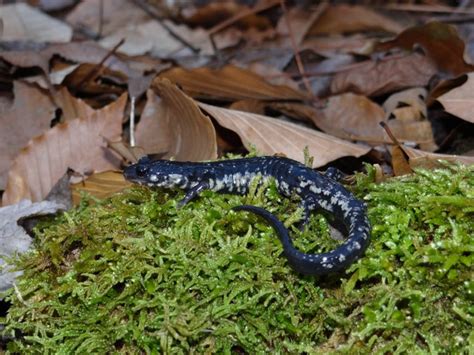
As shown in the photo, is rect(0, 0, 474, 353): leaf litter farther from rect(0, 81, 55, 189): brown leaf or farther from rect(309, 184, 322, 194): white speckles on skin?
rect(309, 184, 322, 194): white speckles on skin

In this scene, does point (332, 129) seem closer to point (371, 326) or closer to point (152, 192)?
point (152, 192)

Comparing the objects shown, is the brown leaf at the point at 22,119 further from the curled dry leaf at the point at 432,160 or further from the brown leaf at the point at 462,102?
the brown leaf at the point at 462,102

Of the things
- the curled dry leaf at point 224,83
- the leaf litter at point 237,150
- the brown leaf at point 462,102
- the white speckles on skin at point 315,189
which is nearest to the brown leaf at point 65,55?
the leaf litter at point 237,150

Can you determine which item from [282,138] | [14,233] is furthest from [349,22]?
[14,233]

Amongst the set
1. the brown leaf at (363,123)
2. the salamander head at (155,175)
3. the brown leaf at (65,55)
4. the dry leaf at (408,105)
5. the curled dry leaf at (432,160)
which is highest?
the brown leaf at (65,55)

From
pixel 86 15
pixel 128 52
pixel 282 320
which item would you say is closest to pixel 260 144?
pixel 282 320

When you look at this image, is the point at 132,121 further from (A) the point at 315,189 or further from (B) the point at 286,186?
(A) the point at 315,189

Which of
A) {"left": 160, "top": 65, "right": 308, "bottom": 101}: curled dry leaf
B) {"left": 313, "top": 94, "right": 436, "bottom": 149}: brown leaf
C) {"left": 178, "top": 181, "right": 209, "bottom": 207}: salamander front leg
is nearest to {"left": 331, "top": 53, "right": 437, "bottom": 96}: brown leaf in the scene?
{"left": 313, "top": 94, "right": 436, "bottom": 149}: brown leaf
